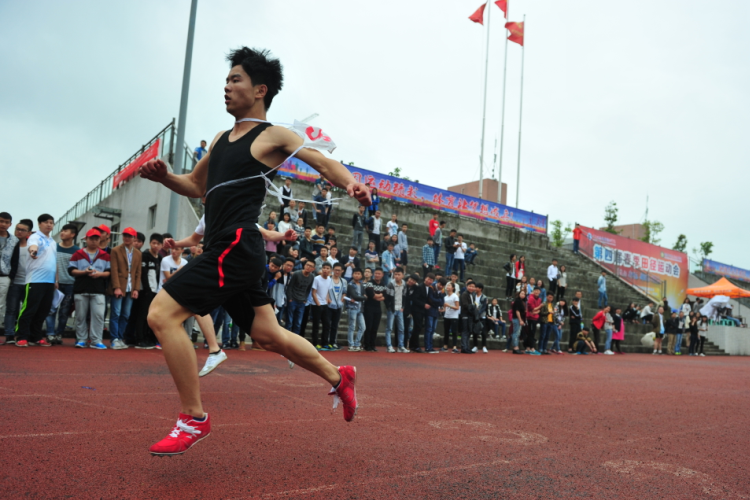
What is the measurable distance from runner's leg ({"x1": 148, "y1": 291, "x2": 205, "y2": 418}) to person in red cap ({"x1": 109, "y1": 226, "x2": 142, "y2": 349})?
7035mm

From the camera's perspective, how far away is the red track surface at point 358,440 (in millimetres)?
2811

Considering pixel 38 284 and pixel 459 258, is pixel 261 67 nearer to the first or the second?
pixel 38 284

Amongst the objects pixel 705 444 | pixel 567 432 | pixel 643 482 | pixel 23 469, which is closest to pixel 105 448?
pixel 23 469

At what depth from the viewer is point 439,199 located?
26312mm

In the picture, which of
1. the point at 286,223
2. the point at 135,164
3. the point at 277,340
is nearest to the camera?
the point at 277,340

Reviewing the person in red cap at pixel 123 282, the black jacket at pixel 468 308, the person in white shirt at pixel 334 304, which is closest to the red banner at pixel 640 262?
the black jacket at pixel 468 308

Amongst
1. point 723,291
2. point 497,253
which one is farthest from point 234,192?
point 723,291

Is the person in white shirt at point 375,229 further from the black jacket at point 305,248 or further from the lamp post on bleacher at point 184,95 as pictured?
the lamp post on bleacher at point 184,95

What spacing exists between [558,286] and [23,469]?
20973 millimetres

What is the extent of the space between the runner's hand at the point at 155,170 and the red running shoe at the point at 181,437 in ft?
4.27

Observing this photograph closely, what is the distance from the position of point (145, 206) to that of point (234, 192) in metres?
17.8

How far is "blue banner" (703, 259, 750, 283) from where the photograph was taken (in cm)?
3900

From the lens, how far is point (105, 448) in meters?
3.25

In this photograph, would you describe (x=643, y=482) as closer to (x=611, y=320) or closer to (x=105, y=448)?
(x=105, y=448)
